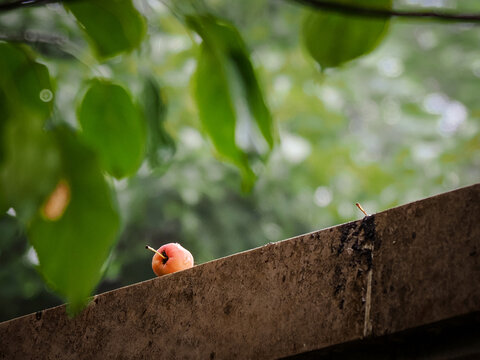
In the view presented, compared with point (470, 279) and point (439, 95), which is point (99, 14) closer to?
point (470, 279)

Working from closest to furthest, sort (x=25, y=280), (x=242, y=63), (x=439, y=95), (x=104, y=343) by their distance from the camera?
1. (x=242, y=63)
2. (x=104, y=343)
3. (x=25, y=280)
4. (x=439, y=95)

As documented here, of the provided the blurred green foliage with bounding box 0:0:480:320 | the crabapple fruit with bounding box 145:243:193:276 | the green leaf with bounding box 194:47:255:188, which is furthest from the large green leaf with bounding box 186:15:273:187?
the blurred green foliage with bounding box 0:0:480:320

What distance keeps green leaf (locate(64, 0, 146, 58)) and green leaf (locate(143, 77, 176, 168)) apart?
47 millimetres

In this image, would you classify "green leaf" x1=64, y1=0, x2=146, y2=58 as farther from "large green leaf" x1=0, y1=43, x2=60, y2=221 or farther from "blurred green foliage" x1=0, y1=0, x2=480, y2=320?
"blurred green foliage" x1=0, y1=0, x2=480, y2=320

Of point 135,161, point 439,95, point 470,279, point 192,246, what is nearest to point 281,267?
point 470,279

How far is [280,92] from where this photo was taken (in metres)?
4.41

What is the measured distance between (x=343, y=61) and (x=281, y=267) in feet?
2.11

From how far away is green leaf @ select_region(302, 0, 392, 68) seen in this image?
43 centimetres

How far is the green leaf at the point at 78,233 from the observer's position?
30 centimetres

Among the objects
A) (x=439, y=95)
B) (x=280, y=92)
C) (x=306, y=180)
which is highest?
(x=280, y=92)

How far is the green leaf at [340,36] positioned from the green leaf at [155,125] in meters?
0.18

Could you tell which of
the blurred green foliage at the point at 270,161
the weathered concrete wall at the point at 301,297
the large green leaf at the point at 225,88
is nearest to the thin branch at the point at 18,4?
the large green leaf at the point at 225,88

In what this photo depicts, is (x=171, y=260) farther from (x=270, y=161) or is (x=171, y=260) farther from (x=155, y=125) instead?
(x=270, y=161)

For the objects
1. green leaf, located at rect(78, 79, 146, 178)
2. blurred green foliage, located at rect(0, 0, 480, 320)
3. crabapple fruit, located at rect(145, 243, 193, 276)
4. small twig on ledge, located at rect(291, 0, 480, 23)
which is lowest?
blurred green foliage, located at rect(0, 0, 480, 320)
